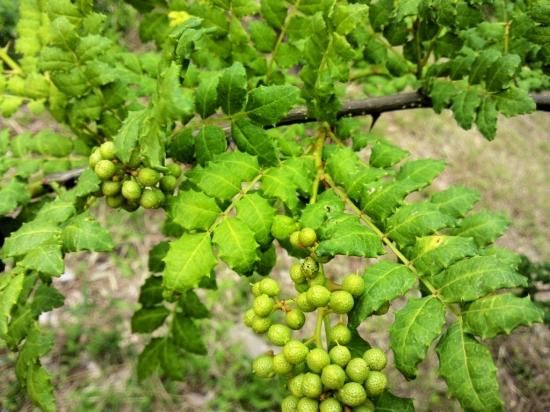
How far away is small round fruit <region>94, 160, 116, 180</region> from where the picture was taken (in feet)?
4.30

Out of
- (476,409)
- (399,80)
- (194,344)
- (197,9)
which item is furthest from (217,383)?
(476,409)

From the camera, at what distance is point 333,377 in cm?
106

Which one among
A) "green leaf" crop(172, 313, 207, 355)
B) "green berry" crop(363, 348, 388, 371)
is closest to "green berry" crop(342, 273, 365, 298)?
"green berry" crop(363, 348, 388, 371)

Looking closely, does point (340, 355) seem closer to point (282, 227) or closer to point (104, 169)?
point (282, 227)

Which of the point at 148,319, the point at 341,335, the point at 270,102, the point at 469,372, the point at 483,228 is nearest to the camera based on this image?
the point at 469,372

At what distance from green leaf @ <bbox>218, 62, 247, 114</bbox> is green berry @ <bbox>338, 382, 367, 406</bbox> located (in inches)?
28.4

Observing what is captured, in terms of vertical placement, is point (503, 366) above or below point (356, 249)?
below

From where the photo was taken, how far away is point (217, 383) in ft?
11.9

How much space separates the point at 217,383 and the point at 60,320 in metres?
1.13

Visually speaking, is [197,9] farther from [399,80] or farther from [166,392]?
[166,392]

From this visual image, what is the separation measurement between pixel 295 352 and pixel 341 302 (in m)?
0.13

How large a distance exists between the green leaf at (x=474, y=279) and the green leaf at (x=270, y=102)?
21.1 inches

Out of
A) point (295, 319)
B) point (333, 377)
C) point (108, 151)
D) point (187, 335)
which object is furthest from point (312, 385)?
point (187, 335)

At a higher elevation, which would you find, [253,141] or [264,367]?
[253,141]
